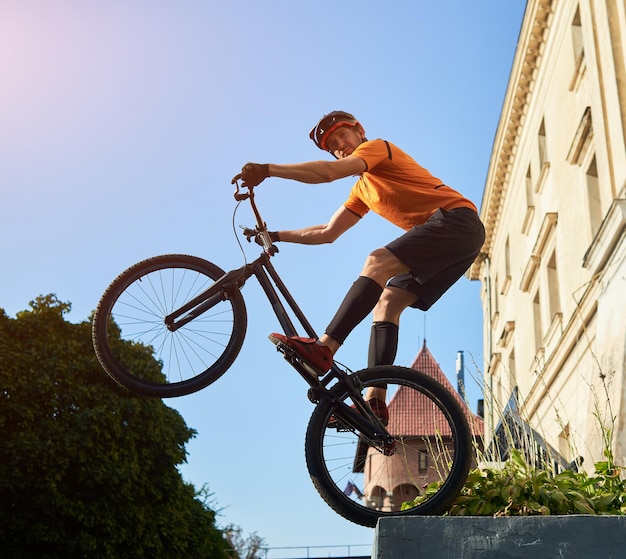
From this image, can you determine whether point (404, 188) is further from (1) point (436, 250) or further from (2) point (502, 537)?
(2) point (502, 537)

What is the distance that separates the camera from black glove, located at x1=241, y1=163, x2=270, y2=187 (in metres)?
5.48

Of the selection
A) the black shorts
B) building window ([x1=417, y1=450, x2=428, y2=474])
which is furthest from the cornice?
building window ([x1=417, y1=450, x2=428, y2=474])

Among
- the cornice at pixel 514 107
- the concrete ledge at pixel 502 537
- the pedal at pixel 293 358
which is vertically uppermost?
the cornice at pixel 514 107

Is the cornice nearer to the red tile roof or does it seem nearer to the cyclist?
the cyclist

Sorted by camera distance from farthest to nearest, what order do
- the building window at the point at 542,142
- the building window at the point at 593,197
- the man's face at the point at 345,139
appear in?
the building window at the point at 542,142
the building window at the point at 593,197
the man's face at the point at 345,139

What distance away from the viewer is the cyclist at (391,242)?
5.48 m

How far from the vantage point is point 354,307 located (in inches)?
217

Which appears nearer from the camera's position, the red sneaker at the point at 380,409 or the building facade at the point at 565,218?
the red sneaker at the point at 380,409

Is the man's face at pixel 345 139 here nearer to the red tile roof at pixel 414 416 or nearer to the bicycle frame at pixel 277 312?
the bicycle frame at pixel 277 312

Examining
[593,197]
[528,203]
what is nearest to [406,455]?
[593,197]

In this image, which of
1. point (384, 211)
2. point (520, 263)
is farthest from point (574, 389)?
point (384, 211)

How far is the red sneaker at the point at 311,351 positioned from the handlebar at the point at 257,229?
0.73 m

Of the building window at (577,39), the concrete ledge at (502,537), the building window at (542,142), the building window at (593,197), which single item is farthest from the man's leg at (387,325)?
Answer: the building window at (542,142)

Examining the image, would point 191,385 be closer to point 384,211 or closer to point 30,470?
point 384,211
